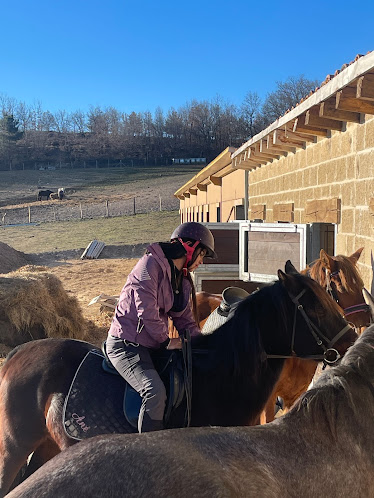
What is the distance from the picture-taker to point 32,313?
27.1 feet

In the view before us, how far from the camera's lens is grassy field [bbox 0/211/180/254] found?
2491cm

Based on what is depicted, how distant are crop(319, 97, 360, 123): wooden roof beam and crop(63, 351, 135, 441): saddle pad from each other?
3.14m

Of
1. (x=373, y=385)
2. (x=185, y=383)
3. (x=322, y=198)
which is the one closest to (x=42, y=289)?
(x=322, y=198)

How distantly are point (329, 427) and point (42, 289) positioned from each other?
7.66 meters

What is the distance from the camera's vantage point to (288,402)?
441 cm

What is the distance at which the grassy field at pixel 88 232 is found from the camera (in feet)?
81.7

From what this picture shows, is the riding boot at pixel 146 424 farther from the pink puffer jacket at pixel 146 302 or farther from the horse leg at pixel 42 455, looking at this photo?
the horse leg at pixel 42 455

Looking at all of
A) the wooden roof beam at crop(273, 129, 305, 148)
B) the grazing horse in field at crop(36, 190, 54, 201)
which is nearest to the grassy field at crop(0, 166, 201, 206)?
the grazing horse in field at crop(36, 190, 54, 201)

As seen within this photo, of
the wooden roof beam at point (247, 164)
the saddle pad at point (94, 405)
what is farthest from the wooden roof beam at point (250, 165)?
the saddle pad at point (94, 405)

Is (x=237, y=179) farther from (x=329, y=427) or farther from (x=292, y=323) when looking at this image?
(x=329, y=427)

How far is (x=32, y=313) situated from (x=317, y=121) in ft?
20.2

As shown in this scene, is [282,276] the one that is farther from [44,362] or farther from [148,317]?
[44,362]

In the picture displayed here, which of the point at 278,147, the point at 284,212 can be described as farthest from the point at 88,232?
the point at 278,147

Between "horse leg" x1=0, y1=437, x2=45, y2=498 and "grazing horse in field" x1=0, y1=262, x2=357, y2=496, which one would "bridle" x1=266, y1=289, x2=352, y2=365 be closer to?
"grazing horse in field" x1=0, y1=262, x2=357, y2=496
